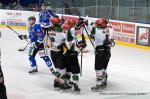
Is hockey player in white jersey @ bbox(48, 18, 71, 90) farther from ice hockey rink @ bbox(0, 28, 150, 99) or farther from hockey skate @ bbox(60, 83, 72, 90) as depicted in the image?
ice hockey rink @ bbox(0, 28, 150, 99)

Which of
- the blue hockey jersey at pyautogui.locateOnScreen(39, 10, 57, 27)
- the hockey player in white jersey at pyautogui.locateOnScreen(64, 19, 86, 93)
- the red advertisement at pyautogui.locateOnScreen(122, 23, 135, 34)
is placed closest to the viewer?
the hockey player in white jersey at pyautogui.locateOnScreen(64, 19, 86, 93)

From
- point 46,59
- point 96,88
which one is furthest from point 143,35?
point 96,88

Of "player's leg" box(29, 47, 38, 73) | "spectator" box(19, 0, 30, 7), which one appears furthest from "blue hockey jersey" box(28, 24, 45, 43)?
"spectator" box(19, 0, 30, 7)

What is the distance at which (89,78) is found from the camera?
9.59m

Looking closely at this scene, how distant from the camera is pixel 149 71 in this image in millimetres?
10422

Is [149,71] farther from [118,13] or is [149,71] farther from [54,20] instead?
[118,13]

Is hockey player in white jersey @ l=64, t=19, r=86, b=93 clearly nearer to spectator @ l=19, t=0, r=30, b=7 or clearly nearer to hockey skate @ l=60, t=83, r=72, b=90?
hockey skate @ l=60, t=83, r=72, b=90

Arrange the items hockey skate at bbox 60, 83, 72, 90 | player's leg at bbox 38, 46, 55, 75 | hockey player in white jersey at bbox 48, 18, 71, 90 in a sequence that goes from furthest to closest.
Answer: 1. player's leg at bbox 38, 46, 55, 75
2. hockey skate at bbox 60, 83, 72, 90
3. hockey player in white jersey at bbox 48, 18, 71, 90

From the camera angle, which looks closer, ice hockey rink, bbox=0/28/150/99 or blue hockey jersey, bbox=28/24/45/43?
ice hockey rink, bbox=0/28/150/99

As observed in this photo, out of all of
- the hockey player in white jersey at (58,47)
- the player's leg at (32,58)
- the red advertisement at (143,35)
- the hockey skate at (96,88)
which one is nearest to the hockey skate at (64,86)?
the hockey player in white jersey at (58,47)

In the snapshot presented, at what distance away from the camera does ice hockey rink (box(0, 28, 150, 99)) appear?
8.07 meters

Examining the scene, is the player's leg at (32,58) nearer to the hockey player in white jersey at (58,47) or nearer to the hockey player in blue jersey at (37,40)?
the hockey player in blue jersey at (37,40)

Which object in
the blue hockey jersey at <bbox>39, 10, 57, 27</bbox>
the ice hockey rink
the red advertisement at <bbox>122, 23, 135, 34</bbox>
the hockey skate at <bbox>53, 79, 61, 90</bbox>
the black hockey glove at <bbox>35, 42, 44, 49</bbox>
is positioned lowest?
the ice hockey rink

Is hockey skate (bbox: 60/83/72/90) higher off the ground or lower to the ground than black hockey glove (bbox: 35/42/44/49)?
lower
